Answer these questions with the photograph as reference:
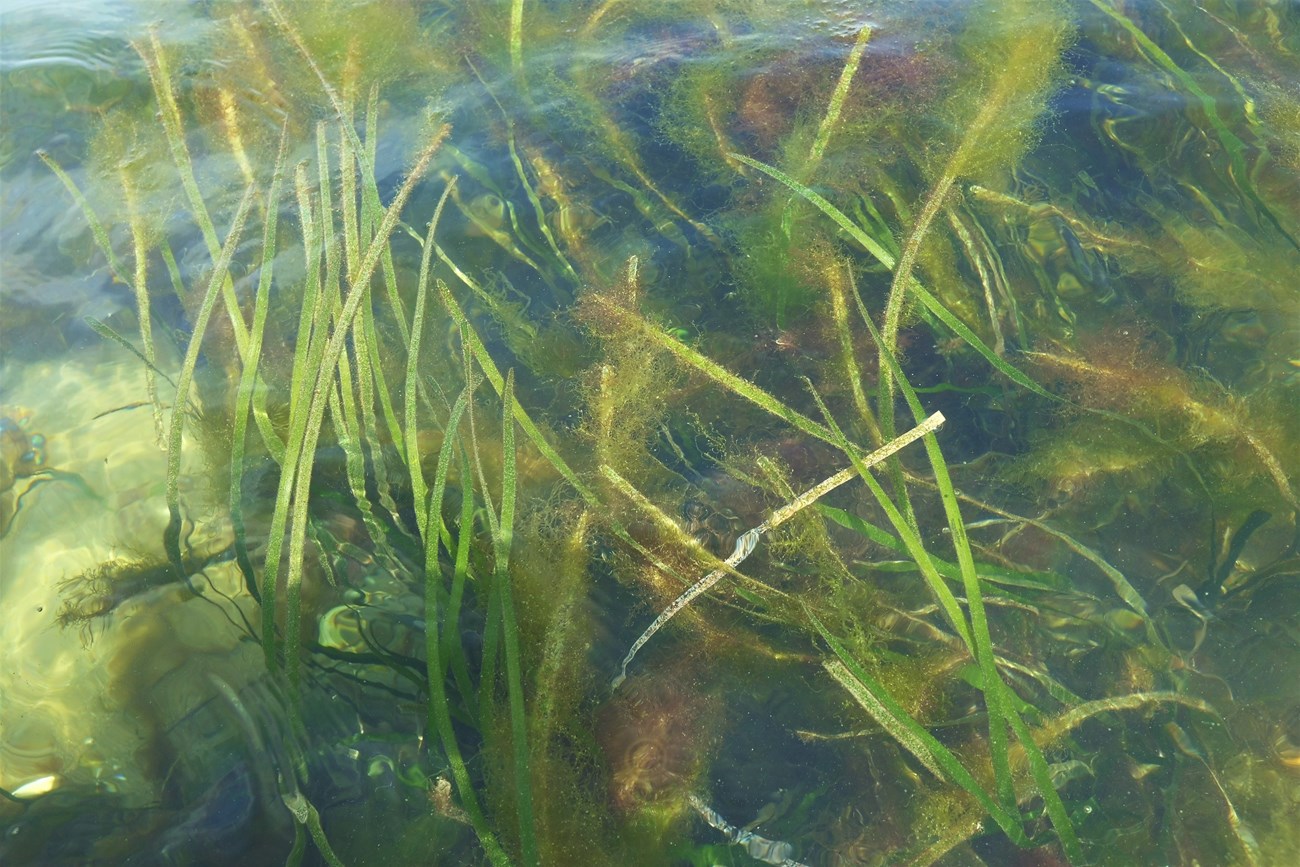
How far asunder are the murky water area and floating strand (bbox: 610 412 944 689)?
2 centimetres

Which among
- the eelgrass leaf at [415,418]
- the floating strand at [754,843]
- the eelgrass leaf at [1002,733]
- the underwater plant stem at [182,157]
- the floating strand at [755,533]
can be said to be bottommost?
the floating strand at [754,843]

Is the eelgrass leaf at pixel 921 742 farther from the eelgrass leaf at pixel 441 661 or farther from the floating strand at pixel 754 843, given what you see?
the eelgrass leaf at pixel 441 661

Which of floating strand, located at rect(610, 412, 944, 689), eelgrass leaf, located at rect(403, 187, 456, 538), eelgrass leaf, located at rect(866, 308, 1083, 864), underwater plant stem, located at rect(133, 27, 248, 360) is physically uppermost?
underwater plant stem, located at rect(133, 27, 248, 360)

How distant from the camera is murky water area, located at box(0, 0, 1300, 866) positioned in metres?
2.21

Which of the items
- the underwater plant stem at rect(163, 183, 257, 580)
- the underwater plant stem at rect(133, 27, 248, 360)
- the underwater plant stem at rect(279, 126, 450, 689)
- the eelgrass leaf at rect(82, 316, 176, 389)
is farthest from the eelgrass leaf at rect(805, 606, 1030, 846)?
the eelgrass leaf at rect(82, 316, 176, 389)

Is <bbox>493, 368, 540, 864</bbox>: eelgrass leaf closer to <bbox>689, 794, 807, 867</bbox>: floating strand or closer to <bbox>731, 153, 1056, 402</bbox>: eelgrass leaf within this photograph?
<bbox>689, 794, 807, 867</bbox>: floating strand

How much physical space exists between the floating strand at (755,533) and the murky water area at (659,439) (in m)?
0.02

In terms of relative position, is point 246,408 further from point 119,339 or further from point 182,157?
point 182,157

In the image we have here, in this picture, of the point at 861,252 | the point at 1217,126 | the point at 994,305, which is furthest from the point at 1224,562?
the point at 1217,126

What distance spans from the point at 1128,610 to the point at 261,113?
13.6 ft

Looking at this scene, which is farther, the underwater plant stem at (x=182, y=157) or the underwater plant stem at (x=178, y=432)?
the underwater plant stem at (x=182, y=157)

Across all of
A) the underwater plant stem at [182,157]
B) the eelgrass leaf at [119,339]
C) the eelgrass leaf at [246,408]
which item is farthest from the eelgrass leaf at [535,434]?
the eelgrass leaf at [119,339]

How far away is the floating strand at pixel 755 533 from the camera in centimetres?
222

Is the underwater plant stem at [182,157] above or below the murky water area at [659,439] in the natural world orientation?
above
